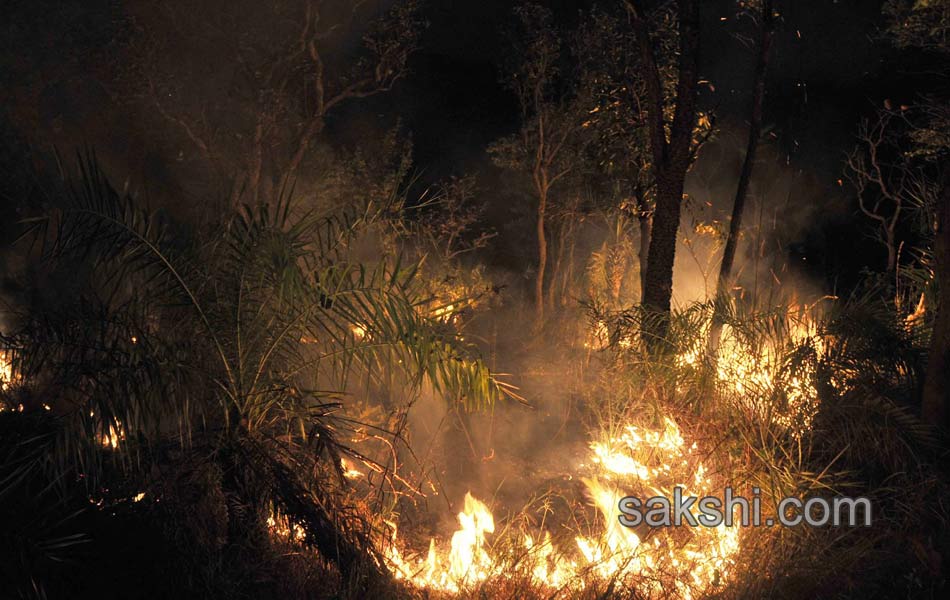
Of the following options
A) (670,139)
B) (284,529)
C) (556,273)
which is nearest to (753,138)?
(670,139)

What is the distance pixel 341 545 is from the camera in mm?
4504

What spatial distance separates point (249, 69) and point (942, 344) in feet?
28.6

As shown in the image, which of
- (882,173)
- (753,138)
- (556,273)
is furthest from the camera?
(882,173)

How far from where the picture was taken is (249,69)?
1061 cm

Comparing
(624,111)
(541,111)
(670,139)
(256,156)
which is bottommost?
(670,139)

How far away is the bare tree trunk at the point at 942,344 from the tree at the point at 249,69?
7333mm

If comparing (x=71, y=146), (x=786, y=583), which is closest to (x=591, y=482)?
(x=786, y=583)

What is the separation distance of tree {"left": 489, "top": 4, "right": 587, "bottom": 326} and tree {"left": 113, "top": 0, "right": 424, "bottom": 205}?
2029mm

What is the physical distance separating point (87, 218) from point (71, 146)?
309 inches

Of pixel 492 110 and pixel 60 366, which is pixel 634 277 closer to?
pixel 492 110

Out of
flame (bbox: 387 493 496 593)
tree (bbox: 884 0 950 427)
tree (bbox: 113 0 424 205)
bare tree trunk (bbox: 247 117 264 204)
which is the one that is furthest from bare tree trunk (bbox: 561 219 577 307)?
flame (bbox: 387 493 496 593)

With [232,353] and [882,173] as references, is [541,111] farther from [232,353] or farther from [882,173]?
[232,353]

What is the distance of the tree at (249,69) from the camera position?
10297mm

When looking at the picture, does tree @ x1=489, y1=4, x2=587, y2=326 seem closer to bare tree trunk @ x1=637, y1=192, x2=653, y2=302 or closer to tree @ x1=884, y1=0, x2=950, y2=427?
bare tree trunk @ x1=637, y1=192, x2=653, y2=302
